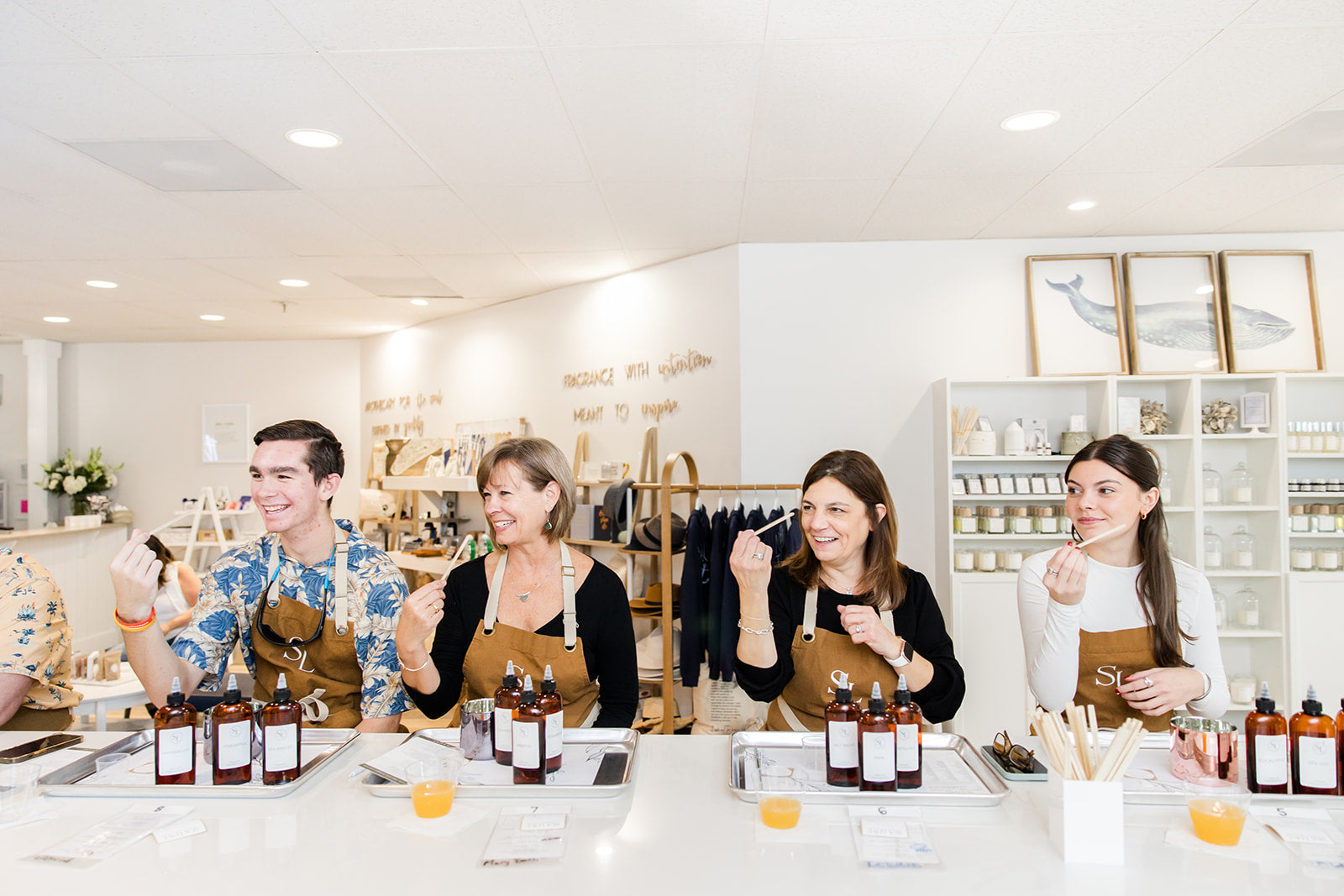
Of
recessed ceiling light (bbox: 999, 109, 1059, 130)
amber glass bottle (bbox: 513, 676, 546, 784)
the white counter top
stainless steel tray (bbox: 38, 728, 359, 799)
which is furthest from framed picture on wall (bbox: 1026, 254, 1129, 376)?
stainless steel tray (bbox: 38, 728, 359, 799)

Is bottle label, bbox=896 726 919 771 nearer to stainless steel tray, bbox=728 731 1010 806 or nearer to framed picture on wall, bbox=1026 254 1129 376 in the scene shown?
stainless steel tray, bbox=728 731 1010 806

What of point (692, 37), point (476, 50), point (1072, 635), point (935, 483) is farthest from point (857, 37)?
point (935, 483)

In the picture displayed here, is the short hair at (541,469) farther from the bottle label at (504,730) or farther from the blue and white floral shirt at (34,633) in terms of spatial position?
the blue and white floral shirt at (34,633)

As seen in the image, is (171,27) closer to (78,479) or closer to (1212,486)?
(1212,486)

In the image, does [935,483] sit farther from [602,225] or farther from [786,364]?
[602,225]

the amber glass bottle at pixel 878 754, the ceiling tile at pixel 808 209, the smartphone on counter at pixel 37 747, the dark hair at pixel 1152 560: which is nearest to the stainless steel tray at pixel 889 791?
the amber glass bottle at pixel 878 754

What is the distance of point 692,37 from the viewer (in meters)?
2.47

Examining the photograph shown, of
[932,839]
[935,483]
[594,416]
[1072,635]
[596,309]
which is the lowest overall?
[932,839]

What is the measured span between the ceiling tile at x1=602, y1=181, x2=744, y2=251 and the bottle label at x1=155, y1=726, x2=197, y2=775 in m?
2.81

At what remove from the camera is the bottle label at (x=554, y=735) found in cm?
168

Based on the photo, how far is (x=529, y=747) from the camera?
1.63m

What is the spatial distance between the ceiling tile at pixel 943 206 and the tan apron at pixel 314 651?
296cm

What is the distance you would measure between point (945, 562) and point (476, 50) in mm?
3416

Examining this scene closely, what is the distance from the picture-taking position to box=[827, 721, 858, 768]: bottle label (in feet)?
5.32
